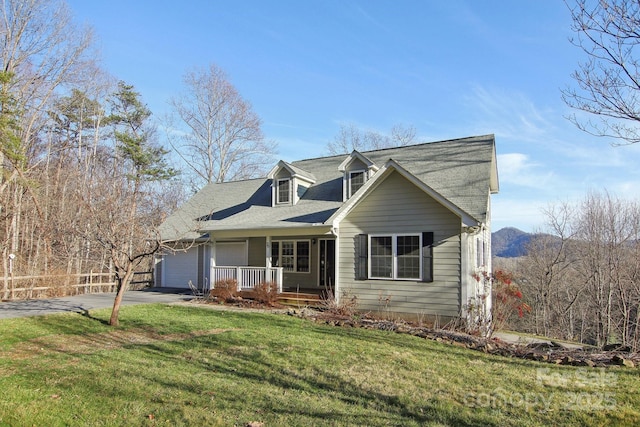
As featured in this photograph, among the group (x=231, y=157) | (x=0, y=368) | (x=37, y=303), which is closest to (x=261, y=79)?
(x=231, y=157)

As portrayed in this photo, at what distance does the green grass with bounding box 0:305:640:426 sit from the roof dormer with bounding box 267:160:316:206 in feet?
27.7

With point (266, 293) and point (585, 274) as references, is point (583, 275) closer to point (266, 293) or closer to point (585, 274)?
point (585, 274)

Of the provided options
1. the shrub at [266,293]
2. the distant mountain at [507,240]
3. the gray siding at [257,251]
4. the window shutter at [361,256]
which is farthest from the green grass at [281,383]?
the distant mountain at [507,240]

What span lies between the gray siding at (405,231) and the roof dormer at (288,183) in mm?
4469

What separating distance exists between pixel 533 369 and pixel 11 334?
10.8 metres

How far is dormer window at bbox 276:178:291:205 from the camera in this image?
17203mm

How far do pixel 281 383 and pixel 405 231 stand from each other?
23.4ft

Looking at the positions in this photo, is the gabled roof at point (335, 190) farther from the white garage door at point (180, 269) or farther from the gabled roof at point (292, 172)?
the white garage door at point (180, 269)

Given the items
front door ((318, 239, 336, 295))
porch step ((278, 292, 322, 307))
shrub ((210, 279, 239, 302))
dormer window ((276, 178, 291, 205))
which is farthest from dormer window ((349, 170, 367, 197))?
shrub ((210, 279, 239, 302))

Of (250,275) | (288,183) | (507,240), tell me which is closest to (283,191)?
(288,183)

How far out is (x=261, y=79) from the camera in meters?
20.8

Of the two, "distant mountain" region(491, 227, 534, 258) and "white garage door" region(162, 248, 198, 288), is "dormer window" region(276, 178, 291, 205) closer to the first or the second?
"white garage door" region(162, 248, 198, 288)

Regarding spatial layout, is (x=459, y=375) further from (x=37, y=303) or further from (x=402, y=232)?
(x=37, y=303)

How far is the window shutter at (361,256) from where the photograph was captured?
12.5 metres
